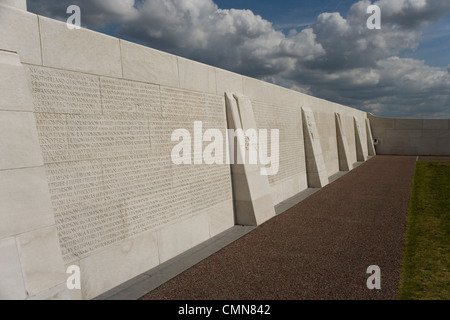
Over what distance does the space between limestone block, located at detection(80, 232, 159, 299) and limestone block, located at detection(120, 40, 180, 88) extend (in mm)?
2798

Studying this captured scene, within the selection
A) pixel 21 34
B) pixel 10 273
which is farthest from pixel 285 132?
pixel 10 273

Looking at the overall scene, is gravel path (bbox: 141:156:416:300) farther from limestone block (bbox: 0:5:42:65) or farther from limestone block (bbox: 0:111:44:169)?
limestone block (bbox: 0:5:42:65)

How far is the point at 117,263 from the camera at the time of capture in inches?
188

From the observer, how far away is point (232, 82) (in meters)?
8.12

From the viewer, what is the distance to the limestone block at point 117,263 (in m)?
4.34

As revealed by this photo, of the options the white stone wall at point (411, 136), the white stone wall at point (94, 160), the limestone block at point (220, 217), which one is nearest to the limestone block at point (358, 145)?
the white stone wall at point (411, 136)

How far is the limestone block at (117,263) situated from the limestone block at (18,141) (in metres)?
1.65

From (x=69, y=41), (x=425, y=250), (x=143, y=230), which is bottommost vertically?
(x=425, y=250)

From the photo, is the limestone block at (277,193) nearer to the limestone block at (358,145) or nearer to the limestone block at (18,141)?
the limestone block at (18,141)
